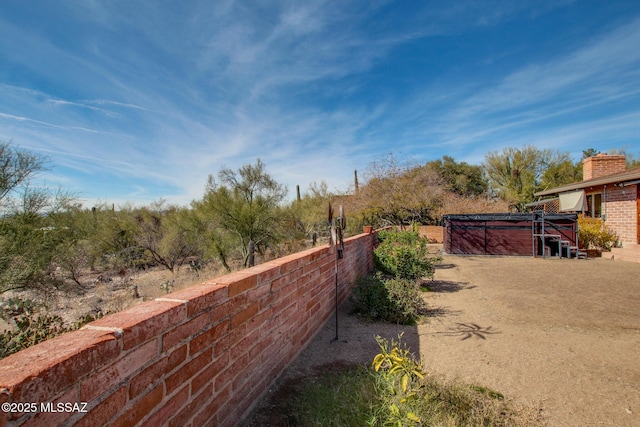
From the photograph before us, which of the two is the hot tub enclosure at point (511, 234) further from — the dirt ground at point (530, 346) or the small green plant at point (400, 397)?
the small green plant at point (400, 397)

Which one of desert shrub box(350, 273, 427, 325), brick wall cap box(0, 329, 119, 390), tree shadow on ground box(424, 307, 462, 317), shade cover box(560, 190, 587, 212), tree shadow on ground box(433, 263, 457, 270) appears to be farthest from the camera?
shade cover box(560, 190, 587, 212)

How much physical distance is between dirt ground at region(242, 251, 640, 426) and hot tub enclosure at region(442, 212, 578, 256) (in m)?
4.51

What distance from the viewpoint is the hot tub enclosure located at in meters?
10.7

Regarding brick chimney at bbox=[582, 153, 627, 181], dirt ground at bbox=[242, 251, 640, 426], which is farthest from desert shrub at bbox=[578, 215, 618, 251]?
dirt ground at bbox=[242, 251, 640, 426]

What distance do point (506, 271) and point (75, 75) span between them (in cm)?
1244

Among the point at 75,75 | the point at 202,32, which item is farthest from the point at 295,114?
the point at 75,75

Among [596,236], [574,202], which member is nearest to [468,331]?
[596,236]

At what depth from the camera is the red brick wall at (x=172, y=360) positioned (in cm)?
92

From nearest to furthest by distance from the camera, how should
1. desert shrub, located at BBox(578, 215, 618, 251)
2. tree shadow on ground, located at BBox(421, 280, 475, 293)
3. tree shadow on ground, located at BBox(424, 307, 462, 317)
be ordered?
tree shadow on ground, located at BBox(424, 307, 462, 317)
tree shadow on ground, located at BBox(421, 280, 475, 293)
desert shrub, located at BBox(578, 215, 618, 251)

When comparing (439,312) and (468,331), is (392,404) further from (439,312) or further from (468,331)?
(439,312)

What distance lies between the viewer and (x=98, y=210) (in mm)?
15133

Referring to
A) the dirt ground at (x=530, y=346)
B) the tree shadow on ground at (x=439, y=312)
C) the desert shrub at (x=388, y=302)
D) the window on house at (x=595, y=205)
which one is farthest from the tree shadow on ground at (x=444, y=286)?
the window on house at (x=595, y=205)

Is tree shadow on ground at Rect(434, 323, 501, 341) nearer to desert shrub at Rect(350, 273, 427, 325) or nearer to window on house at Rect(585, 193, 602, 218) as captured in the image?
desert shrub at Rect(350, 273, 427, 325)

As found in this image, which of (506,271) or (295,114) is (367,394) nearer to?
(506,271)
